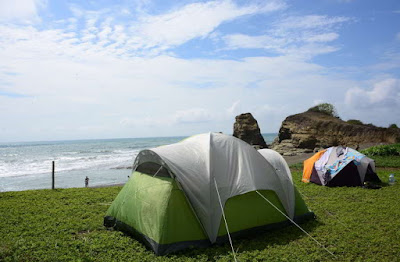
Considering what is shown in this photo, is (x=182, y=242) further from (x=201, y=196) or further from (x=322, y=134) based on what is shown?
(x=322, y=134)

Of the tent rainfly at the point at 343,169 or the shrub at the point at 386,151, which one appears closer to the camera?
the tent rainfly at the point at 343,169

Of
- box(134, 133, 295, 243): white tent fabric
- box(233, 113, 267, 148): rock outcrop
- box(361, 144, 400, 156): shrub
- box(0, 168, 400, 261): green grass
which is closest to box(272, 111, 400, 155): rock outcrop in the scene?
box(233, 113, 267, 148): rock outcrop

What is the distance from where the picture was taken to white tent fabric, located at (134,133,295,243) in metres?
6.11

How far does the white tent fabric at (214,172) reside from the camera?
611 cm

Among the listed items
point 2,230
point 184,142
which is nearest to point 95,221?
point 2,230

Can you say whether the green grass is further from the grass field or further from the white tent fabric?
the white tent fabric

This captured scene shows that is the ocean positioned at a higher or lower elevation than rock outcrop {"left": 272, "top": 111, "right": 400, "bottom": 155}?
lower

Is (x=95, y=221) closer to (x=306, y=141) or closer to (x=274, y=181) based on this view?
(x=274, y=181)

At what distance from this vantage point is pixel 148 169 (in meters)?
7.10

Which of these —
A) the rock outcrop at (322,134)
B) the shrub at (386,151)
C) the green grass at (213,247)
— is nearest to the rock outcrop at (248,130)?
the rock outcrop at (322,134)

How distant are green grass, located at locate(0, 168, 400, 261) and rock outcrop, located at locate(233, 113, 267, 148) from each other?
33.1m

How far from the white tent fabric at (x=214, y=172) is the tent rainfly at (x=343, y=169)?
556 centimetres

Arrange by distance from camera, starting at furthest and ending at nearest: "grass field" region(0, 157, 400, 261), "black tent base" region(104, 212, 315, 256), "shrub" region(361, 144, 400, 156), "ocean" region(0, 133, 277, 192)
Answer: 1. "shrub" region(361, 144, 400, 156)
2. "ocean" region(0, 133, 277, 192)
3. "black tent base" region(104, 212, 315, 256)
4. "grass field" region(0, 157, 400, 261)

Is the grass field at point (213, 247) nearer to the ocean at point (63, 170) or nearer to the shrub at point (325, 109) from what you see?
the ocean at point (63, 170)
